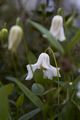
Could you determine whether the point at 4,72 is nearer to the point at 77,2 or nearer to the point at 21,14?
the point at 21,14

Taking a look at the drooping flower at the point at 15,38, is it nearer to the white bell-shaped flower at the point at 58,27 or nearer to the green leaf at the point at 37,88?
the green leaf at the point at 37,88

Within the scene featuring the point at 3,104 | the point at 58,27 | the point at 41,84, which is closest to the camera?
the point at 3,104

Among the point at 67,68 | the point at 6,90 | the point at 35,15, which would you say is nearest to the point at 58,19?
the point at 67,68

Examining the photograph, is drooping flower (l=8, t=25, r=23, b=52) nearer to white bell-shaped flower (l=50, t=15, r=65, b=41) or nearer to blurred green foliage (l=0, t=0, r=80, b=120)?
blurred green foliage (l=0, t=0, r=80, b=120)

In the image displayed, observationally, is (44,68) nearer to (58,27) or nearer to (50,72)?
(50,72)

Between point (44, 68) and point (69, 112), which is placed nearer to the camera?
point (69, 112)

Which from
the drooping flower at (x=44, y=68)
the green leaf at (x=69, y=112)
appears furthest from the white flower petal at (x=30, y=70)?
the green leaf at (x=69, y=112)

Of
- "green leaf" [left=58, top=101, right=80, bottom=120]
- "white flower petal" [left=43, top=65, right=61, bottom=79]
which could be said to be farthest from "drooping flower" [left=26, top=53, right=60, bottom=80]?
"green leaf" [left=58, top=101, right=80, bottom=120]

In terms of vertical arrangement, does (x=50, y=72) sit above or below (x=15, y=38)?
below

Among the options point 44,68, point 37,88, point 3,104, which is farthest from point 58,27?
point 3,104
